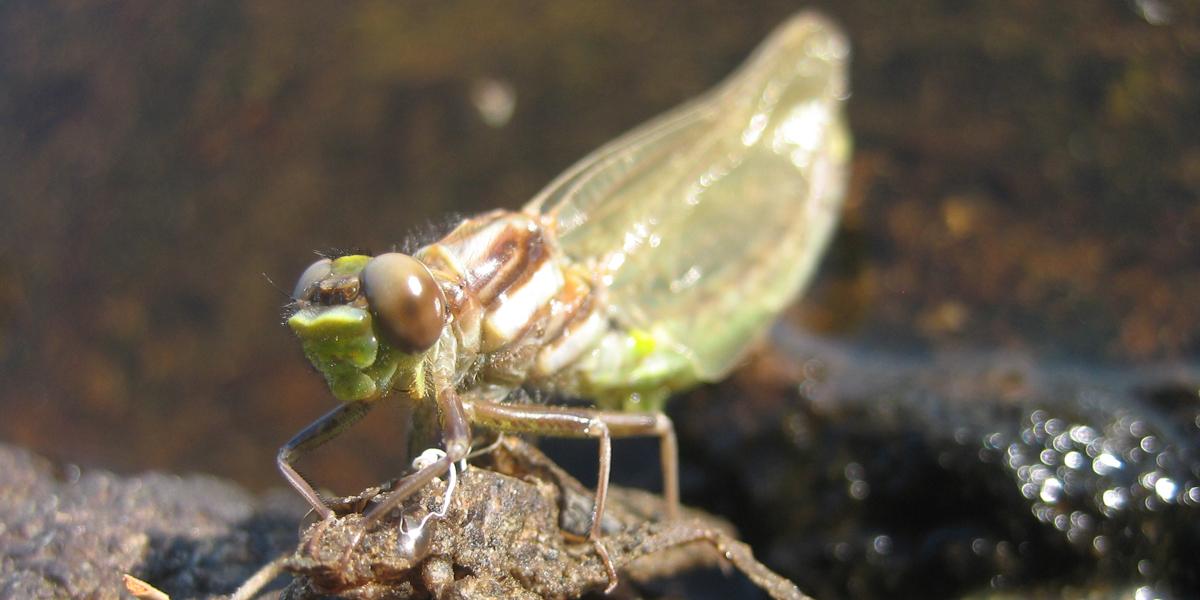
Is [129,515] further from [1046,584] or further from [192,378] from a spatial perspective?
[1046,584]

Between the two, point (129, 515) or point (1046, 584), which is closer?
point (129, 515)

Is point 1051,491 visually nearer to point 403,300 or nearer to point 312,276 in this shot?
point 403,300

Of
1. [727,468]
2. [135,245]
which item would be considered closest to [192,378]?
[135,245]

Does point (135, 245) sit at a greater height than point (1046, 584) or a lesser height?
greater

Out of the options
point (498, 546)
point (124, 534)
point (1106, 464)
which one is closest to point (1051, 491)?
point (1106, 464)

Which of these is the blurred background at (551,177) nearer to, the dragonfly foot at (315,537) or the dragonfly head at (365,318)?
the dragonfly head at (365,318)

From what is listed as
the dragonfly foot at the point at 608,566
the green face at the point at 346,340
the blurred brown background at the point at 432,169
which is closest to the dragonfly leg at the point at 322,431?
the green face at the point at 346,340

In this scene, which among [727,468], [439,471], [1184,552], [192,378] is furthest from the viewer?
[192,378]
